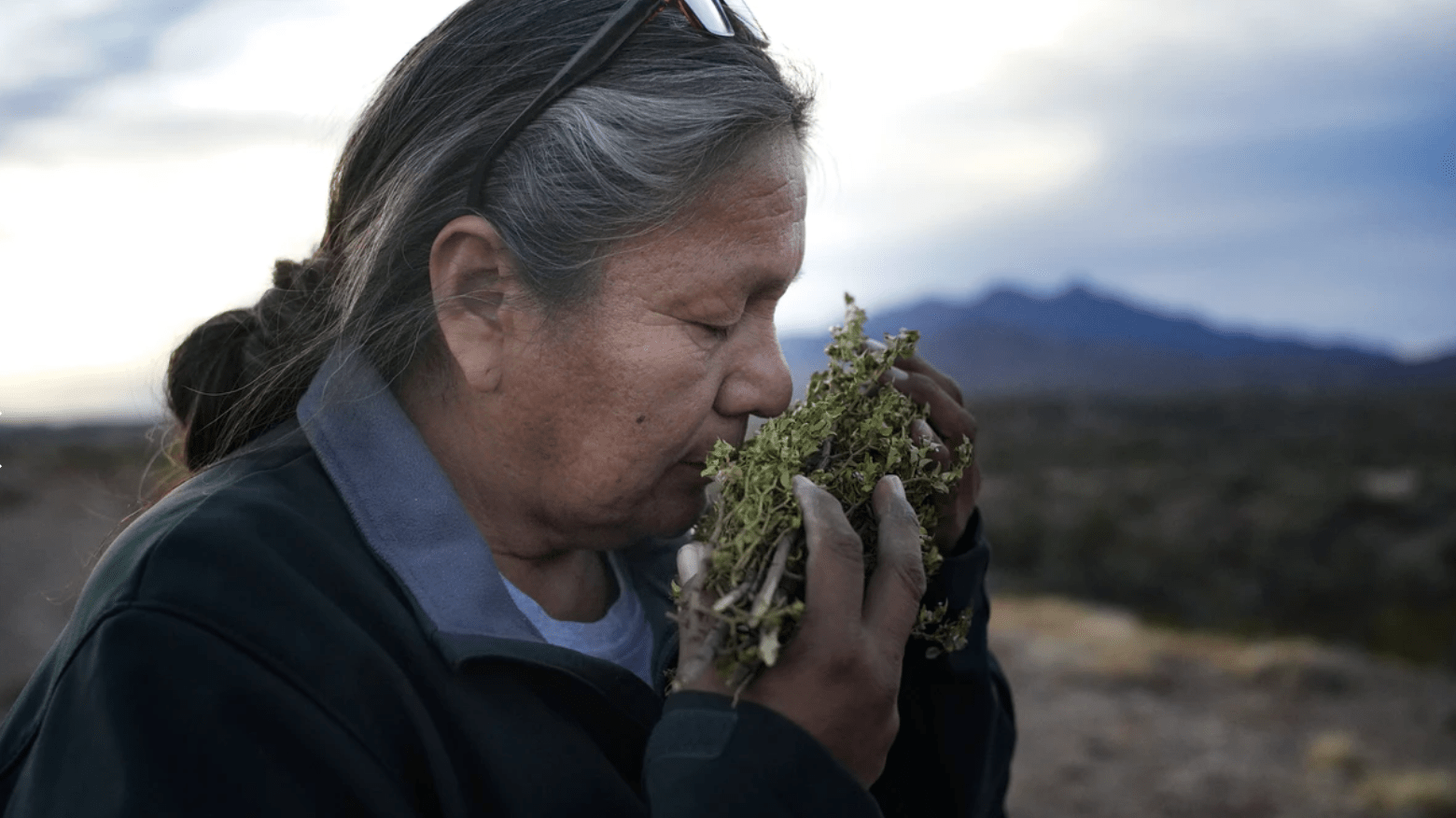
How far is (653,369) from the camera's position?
1731 mm

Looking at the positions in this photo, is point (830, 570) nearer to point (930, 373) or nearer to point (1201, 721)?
point (930, 373)

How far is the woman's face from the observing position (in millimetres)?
1736

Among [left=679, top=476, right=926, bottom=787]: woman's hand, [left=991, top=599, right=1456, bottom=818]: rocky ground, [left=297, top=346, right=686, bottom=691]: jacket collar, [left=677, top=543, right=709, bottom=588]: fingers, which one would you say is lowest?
[left=991, top=599, right=1456, bottom=818]: rocky ground

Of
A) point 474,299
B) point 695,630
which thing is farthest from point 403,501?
point 695,630

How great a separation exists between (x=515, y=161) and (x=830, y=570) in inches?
34.9

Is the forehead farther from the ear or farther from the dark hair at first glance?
the ear

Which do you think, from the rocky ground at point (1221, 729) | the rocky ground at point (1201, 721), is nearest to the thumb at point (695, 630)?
the rocky ground at point (1201, 721)

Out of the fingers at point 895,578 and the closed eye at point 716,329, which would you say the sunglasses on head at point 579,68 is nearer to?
the closed eye at point 716,329

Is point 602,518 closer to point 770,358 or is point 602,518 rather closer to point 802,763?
point 770,358

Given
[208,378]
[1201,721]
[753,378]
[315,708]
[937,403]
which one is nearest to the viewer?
[315,708]

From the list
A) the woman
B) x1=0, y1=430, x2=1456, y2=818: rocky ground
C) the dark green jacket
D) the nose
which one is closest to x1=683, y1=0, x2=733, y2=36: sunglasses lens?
the woman

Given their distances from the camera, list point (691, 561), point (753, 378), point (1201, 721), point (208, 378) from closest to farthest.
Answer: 1. point (691, 561)
2. point (753, 378)
3. point (208, 378)
4. point (1201, 721)

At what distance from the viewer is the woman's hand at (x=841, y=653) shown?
1.41 m

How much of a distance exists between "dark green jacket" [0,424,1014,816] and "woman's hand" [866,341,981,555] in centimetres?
77
